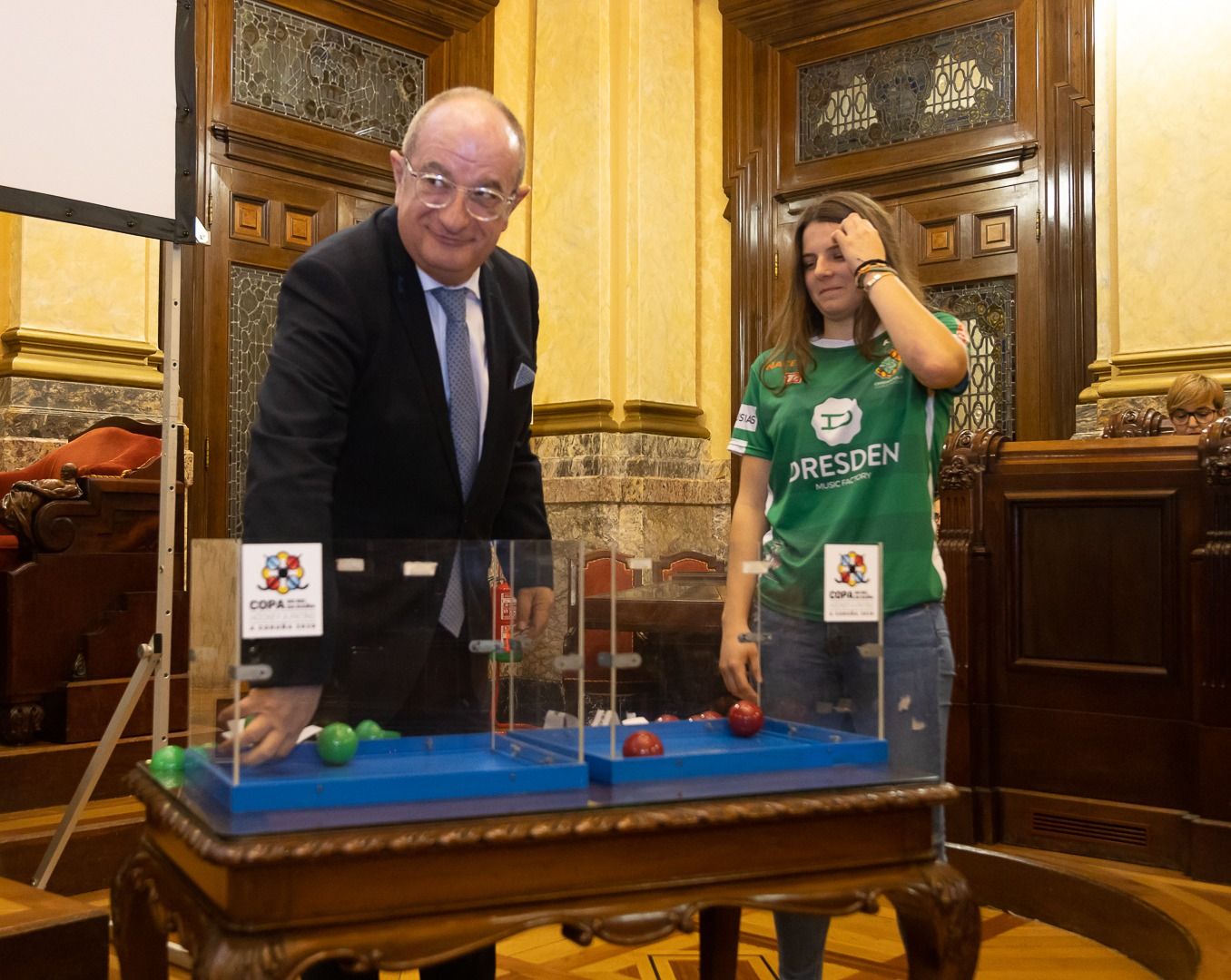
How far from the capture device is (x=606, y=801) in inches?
55.6

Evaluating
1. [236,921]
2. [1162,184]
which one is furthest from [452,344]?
[1162,184]

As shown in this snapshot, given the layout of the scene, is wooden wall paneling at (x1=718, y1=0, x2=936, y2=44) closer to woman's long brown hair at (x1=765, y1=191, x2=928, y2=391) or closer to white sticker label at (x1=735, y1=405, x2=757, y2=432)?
woman's long brown hair at (x1=765, y1=191, x2=928, y2=391)

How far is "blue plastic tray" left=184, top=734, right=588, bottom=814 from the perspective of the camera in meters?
1.33

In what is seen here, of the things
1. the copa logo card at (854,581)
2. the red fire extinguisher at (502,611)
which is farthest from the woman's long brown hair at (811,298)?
the red fire extinguisher at (502,611)

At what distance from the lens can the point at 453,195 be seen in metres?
1.72

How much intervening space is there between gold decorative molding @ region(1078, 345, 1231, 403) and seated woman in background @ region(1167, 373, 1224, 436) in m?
0.77

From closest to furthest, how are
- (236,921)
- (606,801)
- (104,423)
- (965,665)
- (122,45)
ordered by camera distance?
1. (236,921)
2. (606,801)
3. (122,45)
4. (965,665)
5. (104,423)

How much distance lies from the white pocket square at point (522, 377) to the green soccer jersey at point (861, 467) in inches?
16.0

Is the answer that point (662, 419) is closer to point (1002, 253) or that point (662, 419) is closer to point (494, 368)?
point (1002, 253)

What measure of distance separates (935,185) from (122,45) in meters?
4.48

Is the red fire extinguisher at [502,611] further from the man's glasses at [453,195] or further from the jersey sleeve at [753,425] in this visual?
the jersey sleeve at [753,425]

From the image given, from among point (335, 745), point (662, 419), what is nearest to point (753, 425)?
point (335, 745)

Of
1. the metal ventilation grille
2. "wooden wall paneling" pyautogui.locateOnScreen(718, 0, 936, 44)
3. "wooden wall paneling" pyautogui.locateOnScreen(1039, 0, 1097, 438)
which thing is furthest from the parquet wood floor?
"wooden wall paneling" pyautogui.locateOnScreen(718, 0, 936, 44)

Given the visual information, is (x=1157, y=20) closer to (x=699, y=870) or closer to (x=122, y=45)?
(x=122, y=45)
